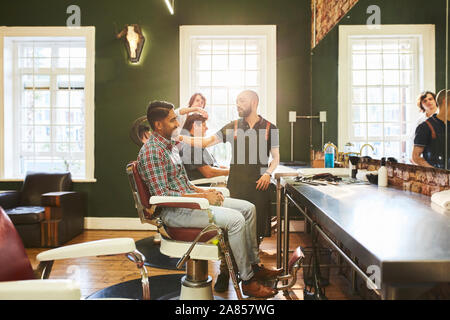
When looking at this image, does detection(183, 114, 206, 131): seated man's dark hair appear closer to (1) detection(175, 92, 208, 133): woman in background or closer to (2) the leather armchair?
(1) detection(175, 92, 208, 133): woman in background

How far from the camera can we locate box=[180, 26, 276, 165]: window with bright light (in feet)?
15.6

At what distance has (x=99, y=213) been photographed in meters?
4.89

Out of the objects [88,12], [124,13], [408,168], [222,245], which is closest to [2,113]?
[88,12]

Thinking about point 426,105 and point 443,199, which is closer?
point 443,199

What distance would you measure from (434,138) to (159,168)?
1.57m

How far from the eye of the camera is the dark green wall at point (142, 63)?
4770mm

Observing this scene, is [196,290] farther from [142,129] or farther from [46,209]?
[142,129]

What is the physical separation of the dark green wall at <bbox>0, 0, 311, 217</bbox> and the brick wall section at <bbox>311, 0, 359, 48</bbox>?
32 cm

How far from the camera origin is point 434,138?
179 centimetres

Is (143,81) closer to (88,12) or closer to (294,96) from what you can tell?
(88,12)

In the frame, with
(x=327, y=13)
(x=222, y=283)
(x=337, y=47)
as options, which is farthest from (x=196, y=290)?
(x=327, y=13)

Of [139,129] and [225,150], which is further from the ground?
[139,129]

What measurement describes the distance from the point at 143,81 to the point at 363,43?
3157 millimetres
